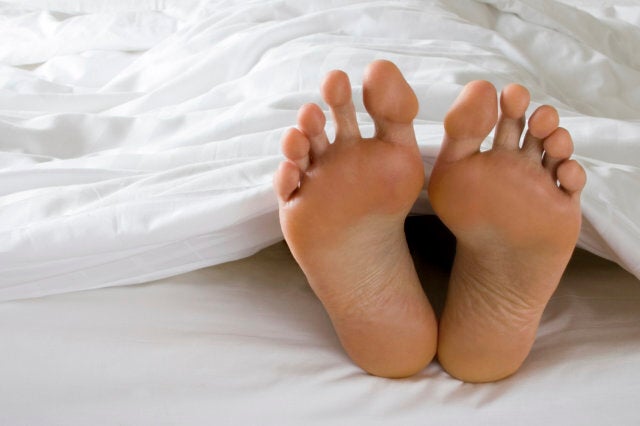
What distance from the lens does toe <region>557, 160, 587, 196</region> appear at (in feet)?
2.04

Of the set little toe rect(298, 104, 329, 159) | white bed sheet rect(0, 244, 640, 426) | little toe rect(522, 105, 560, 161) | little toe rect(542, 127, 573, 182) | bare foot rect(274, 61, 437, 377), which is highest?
little toe rect(522, 105, 560, 161)

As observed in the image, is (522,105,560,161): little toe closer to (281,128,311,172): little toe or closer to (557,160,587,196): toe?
(557,160,587,196): toe

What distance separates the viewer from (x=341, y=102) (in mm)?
638

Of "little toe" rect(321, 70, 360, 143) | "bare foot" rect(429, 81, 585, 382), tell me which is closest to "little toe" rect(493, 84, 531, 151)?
"bare foot" rect(429, 81, 585, 382)

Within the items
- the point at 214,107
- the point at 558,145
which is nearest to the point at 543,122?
the point at 558,145

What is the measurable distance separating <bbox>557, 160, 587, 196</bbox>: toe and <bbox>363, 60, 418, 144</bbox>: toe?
130 mm

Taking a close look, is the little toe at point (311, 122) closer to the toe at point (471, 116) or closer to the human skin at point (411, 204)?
the human skin at point (411, 204)

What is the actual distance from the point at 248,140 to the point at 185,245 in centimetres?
16

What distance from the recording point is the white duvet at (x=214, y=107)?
2.34 ft

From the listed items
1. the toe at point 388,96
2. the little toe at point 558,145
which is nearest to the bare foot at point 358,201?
the toe at point 388,96

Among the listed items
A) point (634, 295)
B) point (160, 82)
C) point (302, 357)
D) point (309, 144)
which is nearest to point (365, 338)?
point (302, 357)

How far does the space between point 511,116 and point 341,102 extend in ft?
0.47

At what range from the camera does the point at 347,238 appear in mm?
655

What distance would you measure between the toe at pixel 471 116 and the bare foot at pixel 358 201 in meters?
0.03
